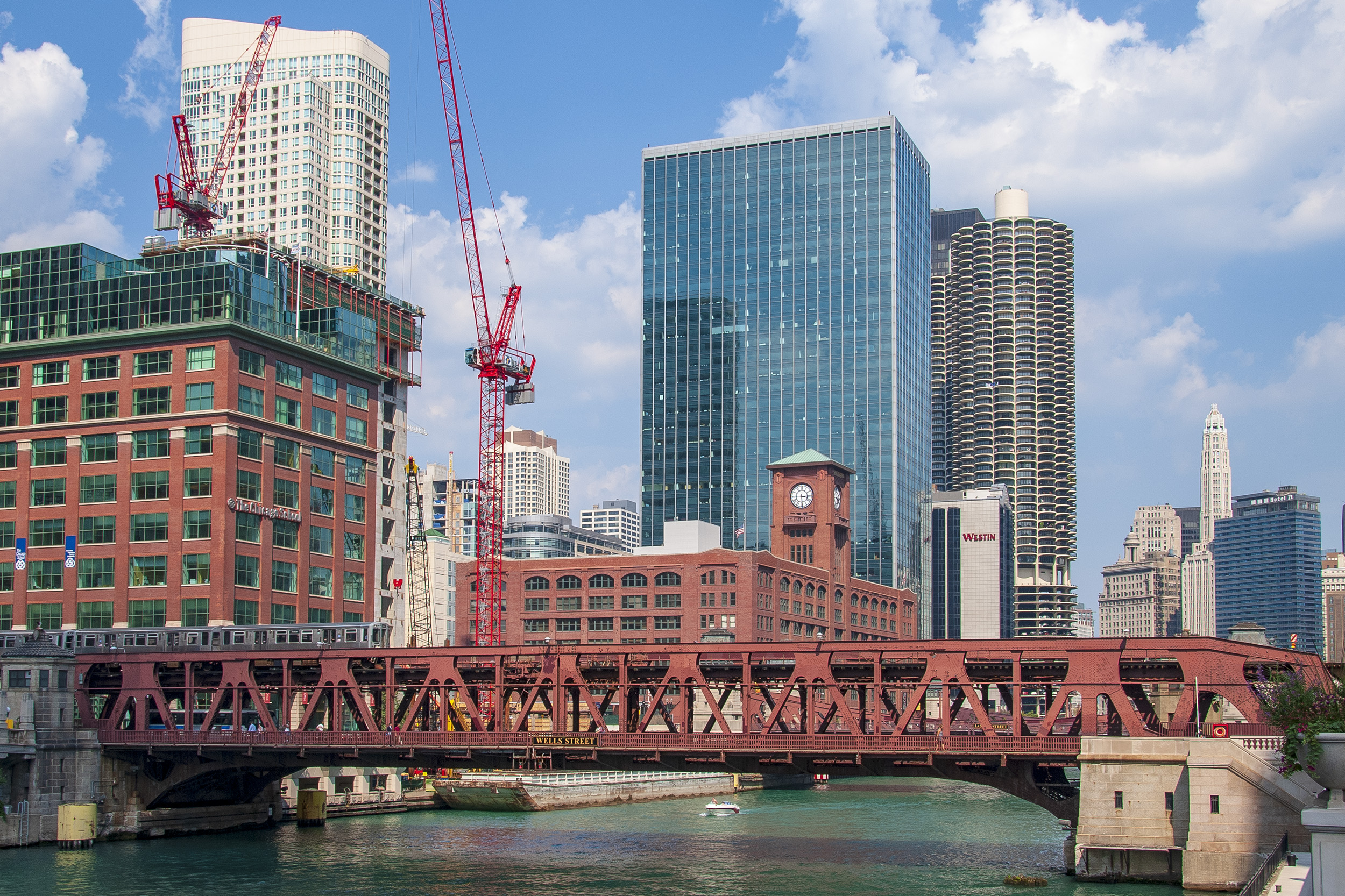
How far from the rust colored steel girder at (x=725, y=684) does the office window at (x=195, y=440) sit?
2480 cm

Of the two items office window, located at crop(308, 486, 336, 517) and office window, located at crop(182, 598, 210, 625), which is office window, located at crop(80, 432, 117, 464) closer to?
office window, located at crop(182, 598, 210, 625)

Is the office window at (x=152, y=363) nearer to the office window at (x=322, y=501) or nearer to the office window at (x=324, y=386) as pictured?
the office window at (x=324, y=386)

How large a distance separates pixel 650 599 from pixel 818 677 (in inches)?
4728

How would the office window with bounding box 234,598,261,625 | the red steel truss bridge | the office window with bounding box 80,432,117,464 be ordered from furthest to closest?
the office window with bounding box 80,432,117,464 < the office window with bounding box 234,598,261,625 < the red steel truss bridge

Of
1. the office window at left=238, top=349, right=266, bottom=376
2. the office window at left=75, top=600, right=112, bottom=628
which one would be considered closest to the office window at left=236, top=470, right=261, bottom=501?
the office window at left=238, top=349, right=266, bottom=376

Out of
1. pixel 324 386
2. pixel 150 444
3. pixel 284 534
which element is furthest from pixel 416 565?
pixel 150 444

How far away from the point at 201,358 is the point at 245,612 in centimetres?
2190

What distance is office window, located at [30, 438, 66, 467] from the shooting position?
125m

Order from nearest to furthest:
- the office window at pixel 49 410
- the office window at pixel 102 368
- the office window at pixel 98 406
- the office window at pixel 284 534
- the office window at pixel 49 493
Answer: the office window at pixel 98 406, the office window at pixel 102 368, the office window at pixel 49 493, the office window at pixel 49 410, the office window at pixel 284 534

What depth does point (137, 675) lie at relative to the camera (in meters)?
95.7

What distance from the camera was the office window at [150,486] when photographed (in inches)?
4823

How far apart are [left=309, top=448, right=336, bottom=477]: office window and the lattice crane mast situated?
66.7 feet

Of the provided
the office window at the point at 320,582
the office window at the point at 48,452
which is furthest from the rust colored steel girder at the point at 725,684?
the office window at the point at 320,582

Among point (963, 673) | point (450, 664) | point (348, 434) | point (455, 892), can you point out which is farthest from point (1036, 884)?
point (348, 434)
